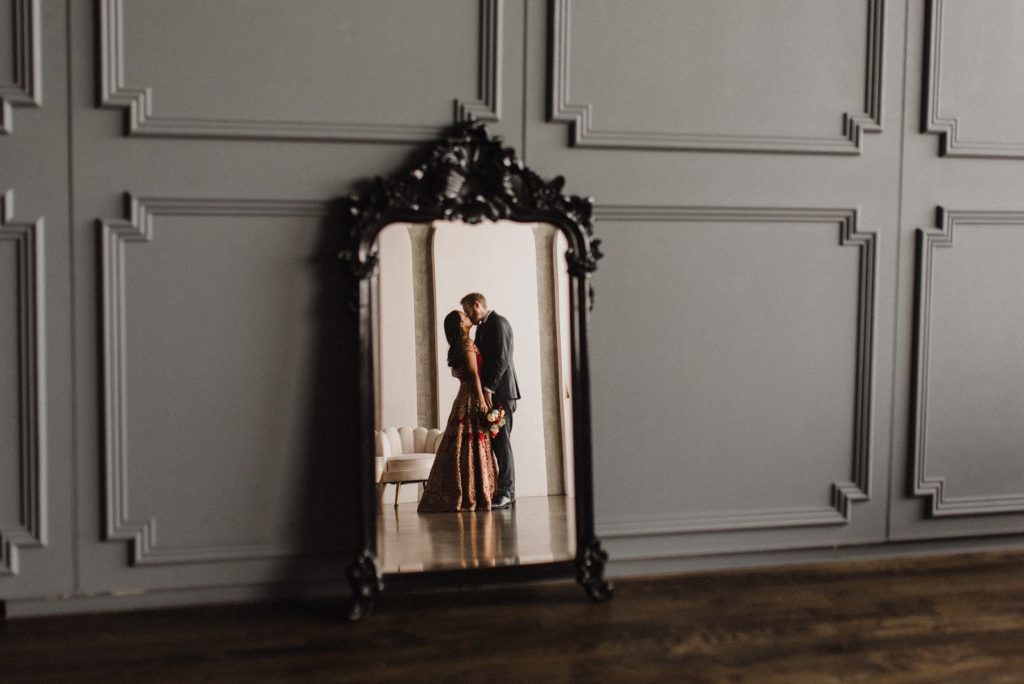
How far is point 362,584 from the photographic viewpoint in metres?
2.60

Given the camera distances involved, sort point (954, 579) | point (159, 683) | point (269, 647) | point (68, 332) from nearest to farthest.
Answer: point (159, 683), point (269, 647), point (68, 332), point (954, 579)

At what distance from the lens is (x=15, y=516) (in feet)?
8.44

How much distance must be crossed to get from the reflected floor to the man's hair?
1.84 feet

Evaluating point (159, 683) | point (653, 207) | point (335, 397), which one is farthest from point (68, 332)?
point (653, 207)

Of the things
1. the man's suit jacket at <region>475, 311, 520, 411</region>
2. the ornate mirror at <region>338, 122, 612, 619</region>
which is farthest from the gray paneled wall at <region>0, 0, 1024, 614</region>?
the man's suit jacket at <region>475, 311, 520, 411</region>

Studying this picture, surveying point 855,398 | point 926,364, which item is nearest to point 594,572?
point 855,398

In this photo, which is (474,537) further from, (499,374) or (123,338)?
(123,338)

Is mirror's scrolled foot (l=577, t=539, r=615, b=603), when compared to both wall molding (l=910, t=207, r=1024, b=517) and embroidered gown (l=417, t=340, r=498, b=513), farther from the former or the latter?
wall molding (l=910, t=207, r=1024, b=517)

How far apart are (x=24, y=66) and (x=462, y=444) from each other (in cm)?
148

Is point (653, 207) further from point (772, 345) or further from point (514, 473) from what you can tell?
point (514, 473)

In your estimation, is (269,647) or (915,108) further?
(915,108)

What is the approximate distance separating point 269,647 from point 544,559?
0.78 metres

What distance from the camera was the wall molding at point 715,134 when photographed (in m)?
2.76

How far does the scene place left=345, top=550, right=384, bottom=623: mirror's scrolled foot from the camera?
259cm
